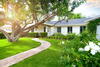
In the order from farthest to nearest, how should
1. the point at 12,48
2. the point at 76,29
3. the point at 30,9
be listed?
the point at 76,29, the point at 30,9, the point at 12,48

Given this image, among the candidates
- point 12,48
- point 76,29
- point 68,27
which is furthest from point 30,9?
point 68,27

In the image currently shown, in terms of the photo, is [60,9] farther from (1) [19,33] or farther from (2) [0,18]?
(2) [0,18]

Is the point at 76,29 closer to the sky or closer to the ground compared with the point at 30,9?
closer to the ground

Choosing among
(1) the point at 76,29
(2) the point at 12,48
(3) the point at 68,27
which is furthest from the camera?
(3) the point at 68,27

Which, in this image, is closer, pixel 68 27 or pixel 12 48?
pixel 12 48

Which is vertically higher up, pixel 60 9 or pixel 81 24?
pixel 60 9

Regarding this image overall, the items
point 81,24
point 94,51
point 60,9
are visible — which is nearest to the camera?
point 94,51

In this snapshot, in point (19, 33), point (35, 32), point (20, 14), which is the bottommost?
point (35, 32)

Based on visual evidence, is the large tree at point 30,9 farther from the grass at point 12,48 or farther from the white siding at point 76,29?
the white siding at point 76,29

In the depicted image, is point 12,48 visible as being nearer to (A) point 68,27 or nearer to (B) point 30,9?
(B) point 30,9

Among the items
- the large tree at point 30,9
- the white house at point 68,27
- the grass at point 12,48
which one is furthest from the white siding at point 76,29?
the grass at point 12,48

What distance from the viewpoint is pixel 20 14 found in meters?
18.7

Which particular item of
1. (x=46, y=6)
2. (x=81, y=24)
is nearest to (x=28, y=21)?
(x=46, y=6)

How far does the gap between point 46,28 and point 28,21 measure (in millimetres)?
12110
